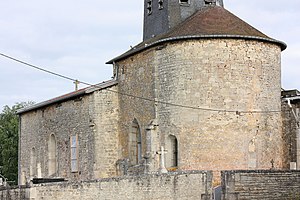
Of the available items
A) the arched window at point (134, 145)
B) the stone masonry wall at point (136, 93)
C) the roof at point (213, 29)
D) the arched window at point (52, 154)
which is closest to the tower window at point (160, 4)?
the roof at point (213, 29)

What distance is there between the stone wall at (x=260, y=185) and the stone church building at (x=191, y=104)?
512 cm

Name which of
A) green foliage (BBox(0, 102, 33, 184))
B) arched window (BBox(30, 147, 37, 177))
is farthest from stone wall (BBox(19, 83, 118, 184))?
green foliage (BBox(0, 102, 33, 184))

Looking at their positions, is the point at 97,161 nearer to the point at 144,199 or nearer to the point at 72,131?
the point at 72,131

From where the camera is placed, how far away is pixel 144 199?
82.6ft

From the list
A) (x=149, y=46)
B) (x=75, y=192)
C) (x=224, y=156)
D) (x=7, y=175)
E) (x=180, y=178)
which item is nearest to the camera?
(x=180, y=178)

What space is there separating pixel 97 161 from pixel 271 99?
8.69 meters

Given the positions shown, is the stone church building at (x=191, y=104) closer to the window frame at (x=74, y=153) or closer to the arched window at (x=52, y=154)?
the window frame at (x=74, y=153)

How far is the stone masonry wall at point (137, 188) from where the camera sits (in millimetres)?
23969

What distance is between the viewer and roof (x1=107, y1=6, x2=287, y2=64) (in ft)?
99.1

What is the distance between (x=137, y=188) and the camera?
25.4 meters

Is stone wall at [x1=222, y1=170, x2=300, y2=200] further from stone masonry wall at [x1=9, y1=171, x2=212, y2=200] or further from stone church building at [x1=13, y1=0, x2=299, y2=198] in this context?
stone church building at [x1=13, y1=0, x2=299, y2=198]

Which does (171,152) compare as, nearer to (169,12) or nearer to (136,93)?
(136,93)

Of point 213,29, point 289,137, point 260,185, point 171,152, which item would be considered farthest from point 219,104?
point 260,185

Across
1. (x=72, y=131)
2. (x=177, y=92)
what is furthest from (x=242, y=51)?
(x=72, y=131)
